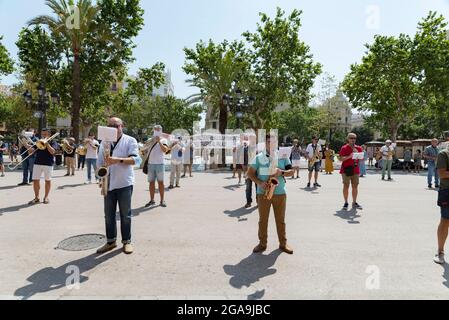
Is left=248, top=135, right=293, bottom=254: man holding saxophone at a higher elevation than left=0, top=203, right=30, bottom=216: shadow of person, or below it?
higher

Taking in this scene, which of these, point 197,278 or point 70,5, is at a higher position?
point 70,5

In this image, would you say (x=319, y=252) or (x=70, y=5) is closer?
(x=319, y=252)

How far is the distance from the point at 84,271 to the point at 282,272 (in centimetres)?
243

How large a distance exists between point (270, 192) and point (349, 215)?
360 cm

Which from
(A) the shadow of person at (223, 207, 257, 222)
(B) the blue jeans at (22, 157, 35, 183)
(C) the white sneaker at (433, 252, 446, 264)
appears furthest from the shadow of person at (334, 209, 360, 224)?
(B) the blue jeans at (22, 157, 35, 183)

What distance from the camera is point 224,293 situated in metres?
3.70

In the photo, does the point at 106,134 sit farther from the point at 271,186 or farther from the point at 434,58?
the point at 434,58

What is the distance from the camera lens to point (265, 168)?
17.1ft

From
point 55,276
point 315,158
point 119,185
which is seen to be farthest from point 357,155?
point 55,276

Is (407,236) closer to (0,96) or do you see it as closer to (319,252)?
(319,252)

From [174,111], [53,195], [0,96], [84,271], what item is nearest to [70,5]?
[53,195]

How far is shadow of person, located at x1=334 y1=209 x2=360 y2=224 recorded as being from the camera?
7268 millimetres

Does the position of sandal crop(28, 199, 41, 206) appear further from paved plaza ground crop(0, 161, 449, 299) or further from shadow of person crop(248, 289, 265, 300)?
shadow of person crop(248, 289, 265, 300)

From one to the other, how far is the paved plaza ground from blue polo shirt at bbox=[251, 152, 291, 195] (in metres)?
0.90
